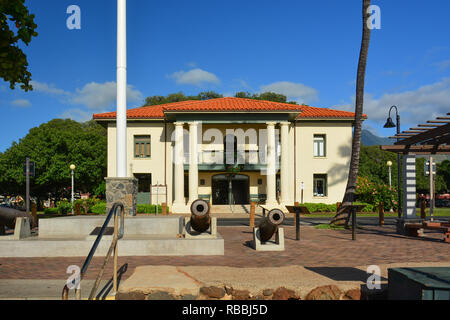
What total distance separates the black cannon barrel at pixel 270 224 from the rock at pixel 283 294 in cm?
460

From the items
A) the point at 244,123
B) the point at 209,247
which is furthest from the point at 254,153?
the point at 209,247

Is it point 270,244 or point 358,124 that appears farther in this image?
point 358,124

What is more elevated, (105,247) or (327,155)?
(327,155)

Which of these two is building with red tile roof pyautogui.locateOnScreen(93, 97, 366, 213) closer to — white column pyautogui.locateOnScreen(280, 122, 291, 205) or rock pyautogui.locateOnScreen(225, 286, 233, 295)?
white column pyautogui.locateOnScreen(280, 122, 291, 205)

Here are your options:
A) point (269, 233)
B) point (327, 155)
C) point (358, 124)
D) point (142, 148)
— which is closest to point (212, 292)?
point (269, 233)

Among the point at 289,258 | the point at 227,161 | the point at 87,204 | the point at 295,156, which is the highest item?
the point at 295,156

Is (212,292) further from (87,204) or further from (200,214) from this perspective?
(87,204)

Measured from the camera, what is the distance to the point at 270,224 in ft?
31.8

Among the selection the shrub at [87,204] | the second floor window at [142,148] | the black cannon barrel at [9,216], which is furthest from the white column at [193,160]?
the black cannon barrel at [9,216]

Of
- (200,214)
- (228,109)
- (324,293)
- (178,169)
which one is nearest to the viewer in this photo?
(324,293)

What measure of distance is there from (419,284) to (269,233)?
621 cm

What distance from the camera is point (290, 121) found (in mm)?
31969

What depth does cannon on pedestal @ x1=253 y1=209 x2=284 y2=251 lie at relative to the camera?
31.3 feet
